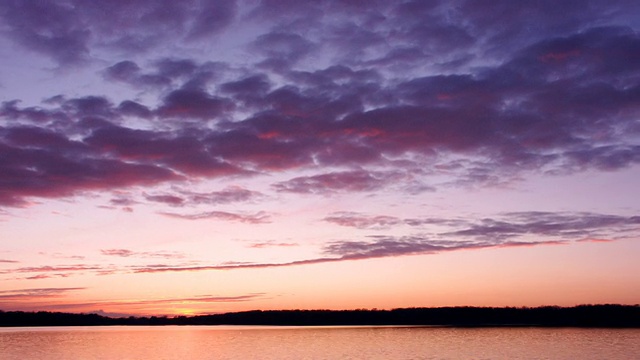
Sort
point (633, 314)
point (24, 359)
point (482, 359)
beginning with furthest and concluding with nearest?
1. point (633, 314)
2. point (24, 359)
3. point (482, 359)

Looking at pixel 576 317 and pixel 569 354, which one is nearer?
pixel 569 354

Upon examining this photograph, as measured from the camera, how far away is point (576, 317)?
633ft

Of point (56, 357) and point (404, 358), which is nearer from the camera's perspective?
point (404, 358)

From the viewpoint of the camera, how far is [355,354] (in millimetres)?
75875

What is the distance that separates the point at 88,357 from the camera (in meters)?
74.8

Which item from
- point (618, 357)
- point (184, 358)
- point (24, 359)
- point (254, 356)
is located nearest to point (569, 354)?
point (618, 357)

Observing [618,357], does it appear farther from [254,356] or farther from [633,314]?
[633,314]

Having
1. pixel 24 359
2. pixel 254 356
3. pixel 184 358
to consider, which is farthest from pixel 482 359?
pixel 24 359

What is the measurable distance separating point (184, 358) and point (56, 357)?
15.6m

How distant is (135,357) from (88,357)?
5.90 m

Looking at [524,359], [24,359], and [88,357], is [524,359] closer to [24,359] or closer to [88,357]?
[88,357]

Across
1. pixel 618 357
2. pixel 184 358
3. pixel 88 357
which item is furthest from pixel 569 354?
pixel 88 357

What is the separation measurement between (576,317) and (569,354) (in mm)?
131253

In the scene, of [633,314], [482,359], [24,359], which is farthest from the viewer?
[633,314]
